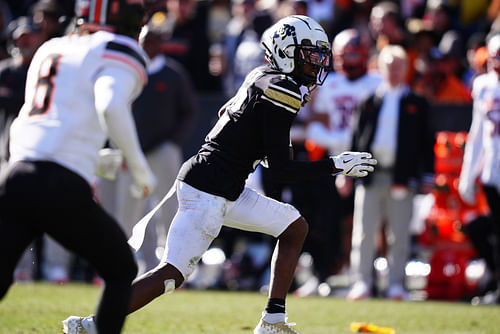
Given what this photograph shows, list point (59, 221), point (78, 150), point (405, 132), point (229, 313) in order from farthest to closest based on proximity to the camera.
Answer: point (405, 132) < point (229, 313) < point (78, 150) < point (59, 221)

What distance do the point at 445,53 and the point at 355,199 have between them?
2.13 metres

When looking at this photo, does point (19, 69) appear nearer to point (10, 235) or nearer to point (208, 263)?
point (208, 263)

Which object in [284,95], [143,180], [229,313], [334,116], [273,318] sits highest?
[334,116]

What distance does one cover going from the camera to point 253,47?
10.6 meters

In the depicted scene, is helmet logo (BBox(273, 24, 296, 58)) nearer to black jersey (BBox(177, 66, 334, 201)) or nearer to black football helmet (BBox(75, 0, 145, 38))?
black jersey (BBox(177, 66, 334, 201))

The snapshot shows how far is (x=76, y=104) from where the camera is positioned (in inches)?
166

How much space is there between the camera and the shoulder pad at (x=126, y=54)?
167 inches

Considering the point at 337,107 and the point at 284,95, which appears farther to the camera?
the point at 337,107

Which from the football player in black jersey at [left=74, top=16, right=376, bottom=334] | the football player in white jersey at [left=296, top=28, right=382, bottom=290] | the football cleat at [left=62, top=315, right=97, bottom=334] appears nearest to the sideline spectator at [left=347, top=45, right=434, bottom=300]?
the football player in white jersey at [left=296, top=28, right=382, bottom=290]

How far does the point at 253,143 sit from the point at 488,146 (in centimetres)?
391

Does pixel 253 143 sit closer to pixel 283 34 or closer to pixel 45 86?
pixel 283 34

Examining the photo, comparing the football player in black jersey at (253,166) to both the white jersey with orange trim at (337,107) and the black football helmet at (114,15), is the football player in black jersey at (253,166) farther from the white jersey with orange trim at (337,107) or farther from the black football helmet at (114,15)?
the white jersey with orange trim at (337,107)

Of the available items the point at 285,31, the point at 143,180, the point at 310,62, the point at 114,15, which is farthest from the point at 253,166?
the point at 114,15

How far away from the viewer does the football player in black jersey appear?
516 centimetres
